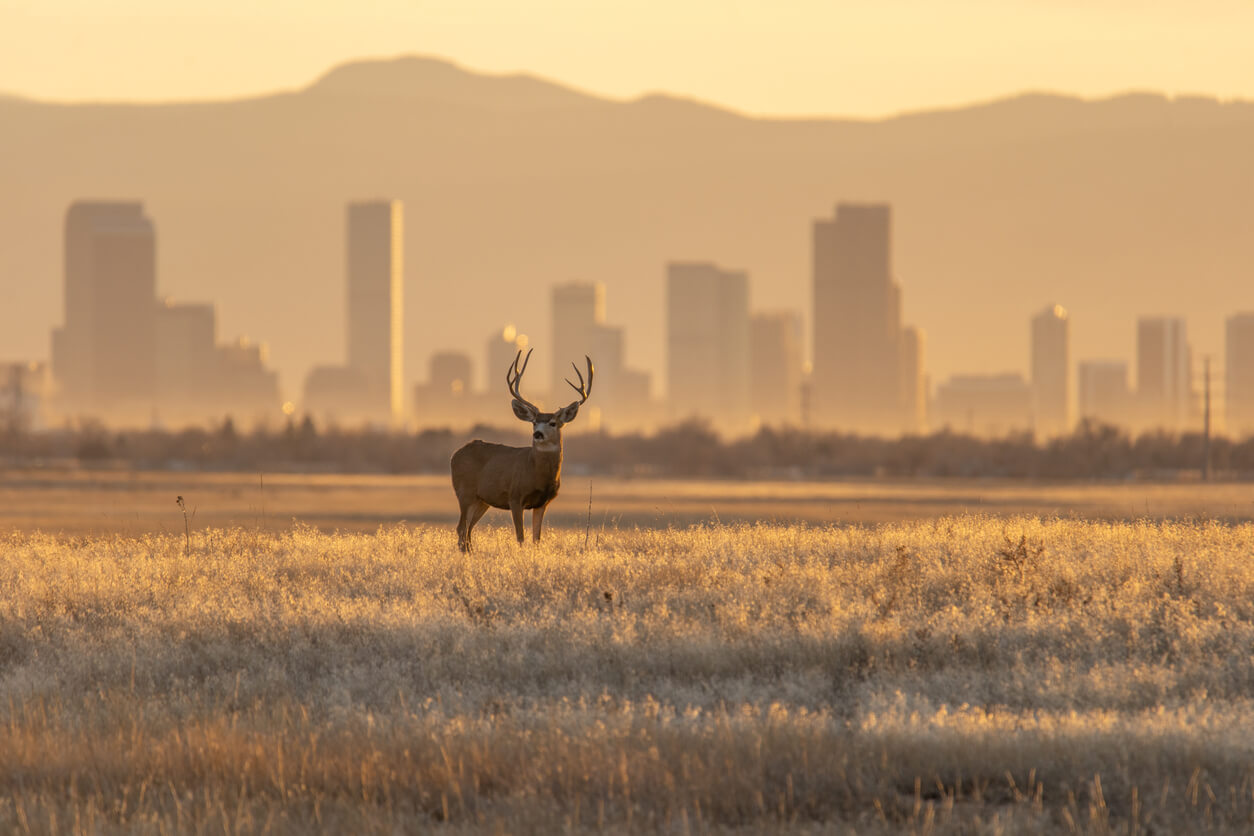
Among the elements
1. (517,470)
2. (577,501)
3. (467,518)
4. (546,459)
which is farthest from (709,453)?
(546,459)

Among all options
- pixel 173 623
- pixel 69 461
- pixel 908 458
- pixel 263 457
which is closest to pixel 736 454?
pixel 908 458

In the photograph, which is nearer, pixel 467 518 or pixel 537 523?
pixel 537 523

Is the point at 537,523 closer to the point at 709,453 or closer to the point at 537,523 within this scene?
the point at 537,523

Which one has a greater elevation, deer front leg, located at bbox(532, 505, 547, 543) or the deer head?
the deer head

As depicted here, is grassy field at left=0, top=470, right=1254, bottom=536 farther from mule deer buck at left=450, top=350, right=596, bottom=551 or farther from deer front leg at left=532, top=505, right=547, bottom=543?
mule deer buck at left=450, top=350, right=596, bottom=551

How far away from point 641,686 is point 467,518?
825cm

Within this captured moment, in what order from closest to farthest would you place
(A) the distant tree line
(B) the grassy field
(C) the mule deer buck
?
(C) the mule deer buck
(B) the grassy field
(A) the distant tree line

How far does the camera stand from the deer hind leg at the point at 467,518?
2225 cm

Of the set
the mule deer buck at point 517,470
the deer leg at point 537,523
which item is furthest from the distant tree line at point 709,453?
the mule deer buck at point 517,470

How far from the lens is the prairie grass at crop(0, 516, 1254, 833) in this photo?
10.9 metres

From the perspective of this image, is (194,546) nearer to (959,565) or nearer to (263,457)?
(959,565)

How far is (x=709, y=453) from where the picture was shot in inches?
4195

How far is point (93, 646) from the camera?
1659cm

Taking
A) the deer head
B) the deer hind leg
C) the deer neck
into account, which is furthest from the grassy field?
the deer neck
